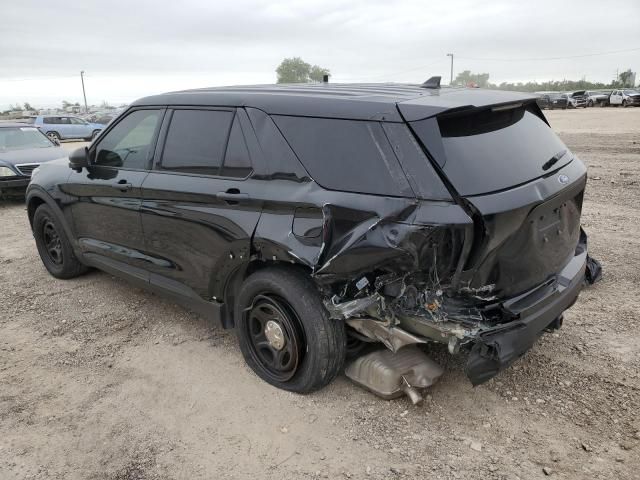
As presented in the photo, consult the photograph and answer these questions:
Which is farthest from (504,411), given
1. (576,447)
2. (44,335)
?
(44,335)

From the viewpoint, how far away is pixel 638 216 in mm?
6480

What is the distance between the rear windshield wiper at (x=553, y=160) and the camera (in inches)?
114

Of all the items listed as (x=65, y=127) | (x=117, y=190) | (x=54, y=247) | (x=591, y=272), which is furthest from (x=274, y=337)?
(x=65, y=127)

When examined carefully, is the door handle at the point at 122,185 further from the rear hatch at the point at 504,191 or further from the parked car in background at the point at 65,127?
the parked car in background at the point at 65,127

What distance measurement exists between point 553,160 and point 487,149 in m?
0.58

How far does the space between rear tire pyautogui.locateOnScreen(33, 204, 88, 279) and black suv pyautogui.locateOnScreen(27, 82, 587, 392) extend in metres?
1.56

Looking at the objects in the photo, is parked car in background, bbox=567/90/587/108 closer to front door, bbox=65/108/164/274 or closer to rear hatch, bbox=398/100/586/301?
rear hatch, bbox=398/100/586/301

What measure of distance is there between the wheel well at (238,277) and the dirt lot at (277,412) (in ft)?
1.14

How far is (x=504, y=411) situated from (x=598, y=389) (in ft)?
A: 2.09

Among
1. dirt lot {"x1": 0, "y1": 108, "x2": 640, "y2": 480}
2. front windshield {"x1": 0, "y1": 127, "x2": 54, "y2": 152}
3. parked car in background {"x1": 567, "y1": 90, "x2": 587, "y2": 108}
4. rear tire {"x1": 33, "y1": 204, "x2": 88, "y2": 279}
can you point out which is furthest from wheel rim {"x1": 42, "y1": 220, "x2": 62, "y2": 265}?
parked car in background {"x1": 567, "y1": 90, "x2": 587, "y2": 108}

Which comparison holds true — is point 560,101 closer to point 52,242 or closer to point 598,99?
point 598,99

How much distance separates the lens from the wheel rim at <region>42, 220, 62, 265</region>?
5.21 meters

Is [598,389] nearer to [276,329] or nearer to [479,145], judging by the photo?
[479,145]

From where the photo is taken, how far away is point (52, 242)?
17.4 ft
